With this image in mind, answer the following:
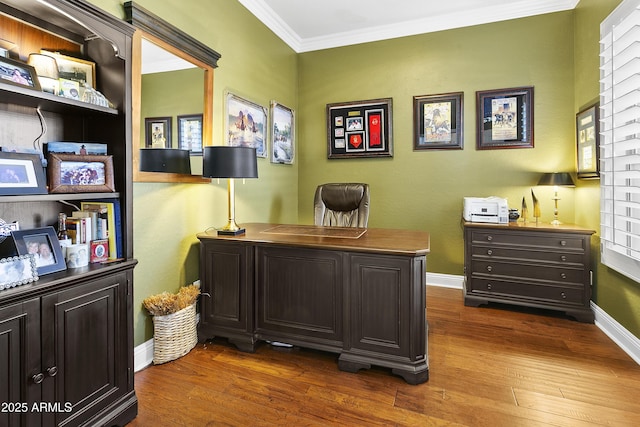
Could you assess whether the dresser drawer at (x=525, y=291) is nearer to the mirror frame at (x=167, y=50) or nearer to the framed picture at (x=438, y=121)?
the framed picture at (x=438, y=121)

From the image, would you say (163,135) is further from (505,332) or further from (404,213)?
(505,332)

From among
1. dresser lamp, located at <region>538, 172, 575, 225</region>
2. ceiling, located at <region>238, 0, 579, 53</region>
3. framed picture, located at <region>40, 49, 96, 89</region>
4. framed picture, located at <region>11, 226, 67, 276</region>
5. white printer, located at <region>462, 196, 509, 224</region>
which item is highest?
ceiling, located at <region>238, 0, 579, 53</region>

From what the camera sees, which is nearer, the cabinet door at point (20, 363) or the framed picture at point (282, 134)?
the cabinet door at point (20, 363)

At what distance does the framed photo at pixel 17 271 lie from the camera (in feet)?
3.90

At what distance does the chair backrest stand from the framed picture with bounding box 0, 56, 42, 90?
87.5 inches

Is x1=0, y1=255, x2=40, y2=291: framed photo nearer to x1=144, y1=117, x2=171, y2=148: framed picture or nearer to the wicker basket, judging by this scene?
the wicker basket

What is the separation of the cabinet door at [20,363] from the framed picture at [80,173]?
0.48 m

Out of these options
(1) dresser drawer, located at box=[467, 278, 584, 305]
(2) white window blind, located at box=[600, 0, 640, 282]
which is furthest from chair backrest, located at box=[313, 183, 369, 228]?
(2) white window blind, located at box=[600, 0, 640, 282]

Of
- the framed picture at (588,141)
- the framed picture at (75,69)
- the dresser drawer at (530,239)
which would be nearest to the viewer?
the framed picture at (75,69)

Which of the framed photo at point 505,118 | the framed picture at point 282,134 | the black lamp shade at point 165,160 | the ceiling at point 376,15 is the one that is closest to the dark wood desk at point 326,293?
→ the black lamp shade at point 165,160

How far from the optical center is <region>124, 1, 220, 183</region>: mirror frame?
80.4 inches

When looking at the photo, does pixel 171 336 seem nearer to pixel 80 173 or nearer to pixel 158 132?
pixel 80 173

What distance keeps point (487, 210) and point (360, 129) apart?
66.0 inches

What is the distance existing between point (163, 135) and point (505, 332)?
2.88m
